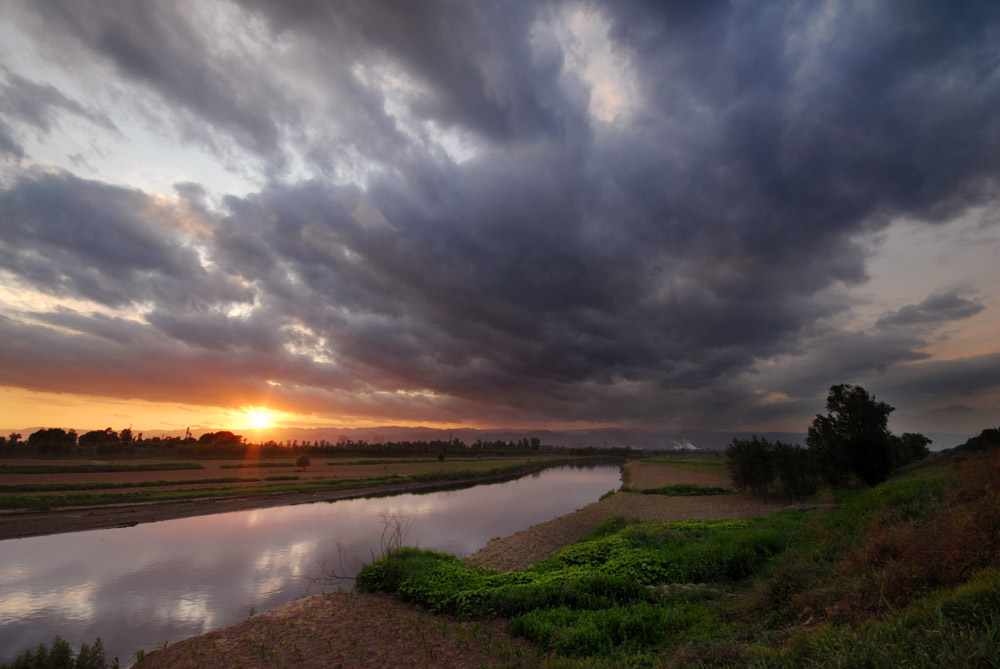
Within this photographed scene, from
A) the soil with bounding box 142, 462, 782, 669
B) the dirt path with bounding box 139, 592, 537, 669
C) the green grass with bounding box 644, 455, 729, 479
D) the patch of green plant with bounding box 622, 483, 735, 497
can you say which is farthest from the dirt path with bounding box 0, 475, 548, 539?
the green grass with bounding box 644, 455, 729, 479

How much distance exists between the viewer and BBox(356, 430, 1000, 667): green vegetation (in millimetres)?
4547

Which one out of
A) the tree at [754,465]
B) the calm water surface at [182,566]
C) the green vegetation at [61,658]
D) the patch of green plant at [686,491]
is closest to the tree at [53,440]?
the calm water surface at [182,566]

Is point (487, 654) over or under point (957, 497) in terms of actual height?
under

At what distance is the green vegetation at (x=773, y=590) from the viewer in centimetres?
455

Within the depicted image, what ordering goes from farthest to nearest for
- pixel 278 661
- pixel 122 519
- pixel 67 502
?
pixel 67 502, pixel 122 519, pixel 278 661

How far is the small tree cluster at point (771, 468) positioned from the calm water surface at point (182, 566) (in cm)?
1896

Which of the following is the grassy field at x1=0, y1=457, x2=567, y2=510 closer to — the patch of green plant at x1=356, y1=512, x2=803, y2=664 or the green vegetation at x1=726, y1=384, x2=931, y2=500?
the patch of green plant at x1=356, y1=512, x2=803, y2=664

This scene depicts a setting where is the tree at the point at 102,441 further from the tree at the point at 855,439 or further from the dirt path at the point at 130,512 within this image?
the tree at the point at 855,439

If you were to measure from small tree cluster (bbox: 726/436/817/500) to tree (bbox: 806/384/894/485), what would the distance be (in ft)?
7.78

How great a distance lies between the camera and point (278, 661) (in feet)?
30.0

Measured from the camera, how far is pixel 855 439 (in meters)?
28.8

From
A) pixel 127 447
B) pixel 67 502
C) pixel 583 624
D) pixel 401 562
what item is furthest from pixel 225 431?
pixel 583 624

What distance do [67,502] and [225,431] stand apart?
10415 cm

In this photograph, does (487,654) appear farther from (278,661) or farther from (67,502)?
(67,502)
